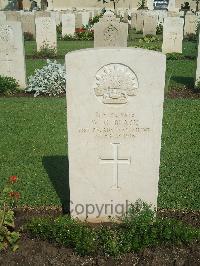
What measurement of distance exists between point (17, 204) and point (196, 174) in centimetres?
251

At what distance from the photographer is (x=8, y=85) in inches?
421

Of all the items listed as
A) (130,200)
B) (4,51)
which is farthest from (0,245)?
(4,51)

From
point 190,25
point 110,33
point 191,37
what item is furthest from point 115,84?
point 190,25

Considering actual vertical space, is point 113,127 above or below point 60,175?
above

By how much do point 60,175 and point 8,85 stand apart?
5.66 m

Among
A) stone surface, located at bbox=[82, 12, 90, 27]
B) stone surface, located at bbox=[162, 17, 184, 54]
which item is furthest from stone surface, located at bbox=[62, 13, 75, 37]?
stone surface, located at bbox=[162, 17, 184, 54]

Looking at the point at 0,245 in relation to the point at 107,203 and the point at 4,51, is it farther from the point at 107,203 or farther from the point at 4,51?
the point at 4,51

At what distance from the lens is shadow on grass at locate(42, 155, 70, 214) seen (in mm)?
4978

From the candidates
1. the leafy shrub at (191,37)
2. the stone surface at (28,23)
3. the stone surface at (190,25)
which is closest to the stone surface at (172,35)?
the leafy shrub at (191,37)

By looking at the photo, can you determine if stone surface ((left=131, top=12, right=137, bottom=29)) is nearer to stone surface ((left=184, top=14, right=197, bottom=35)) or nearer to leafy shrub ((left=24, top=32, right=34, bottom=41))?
stone surface ((left=184, top=14, right=197, bottom=35))

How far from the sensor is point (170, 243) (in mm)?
3855

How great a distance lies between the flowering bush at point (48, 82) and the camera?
10.4m

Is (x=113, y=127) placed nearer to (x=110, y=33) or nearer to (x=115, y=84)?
(x=115, y=84)

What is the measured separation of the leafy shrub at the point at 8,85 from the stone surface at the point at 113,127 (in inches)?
277
